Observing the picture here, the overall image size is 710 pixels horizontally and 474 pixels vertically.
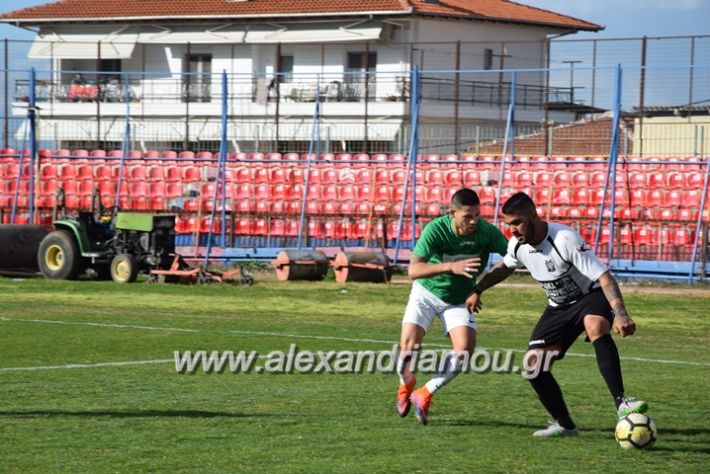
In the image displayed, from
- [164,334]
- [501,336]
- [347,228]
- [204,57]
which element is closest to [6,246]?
[347,228]

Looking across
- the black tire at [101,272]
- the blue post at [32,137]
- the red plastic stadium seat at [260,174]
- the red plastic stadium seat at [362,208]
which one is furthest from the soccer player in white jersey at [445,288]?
the blue post at [32,137]

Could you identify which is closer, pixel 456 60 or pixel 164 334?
pixel 164 334

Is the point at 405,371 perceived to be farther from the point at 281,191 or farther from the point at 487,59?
the point at 487,59

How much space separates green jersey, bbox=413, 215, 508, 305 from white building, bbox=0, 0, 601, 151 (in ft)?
65.7

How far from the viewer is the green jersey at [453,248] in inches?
373

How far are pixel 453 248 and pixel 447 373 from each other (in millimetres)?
965

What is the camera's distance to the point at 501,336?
1585cm

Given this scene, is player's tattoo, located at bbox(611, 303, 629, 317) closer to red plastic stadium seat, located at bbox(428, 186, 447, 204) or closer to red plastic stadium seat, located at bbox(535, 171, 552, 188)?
red plastic stadium seat, located at bbox(535, 171, 552, 188)

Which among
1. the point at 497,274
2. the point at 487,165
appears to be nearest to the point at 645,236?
the point at 487,165

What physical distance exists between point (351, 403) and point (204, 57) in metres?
46.4

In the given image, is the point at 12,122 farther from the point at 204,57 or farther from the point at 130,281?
the point at 204,57

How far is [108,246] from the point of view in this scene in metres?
24.1

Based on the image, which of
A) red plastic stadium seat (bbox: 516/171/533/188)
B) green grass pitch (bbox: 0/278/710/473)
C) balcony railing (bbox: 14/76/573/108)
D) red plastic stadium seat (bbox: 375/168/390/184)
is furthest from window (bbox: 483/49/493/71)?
green grass pitch (bbox: 0/278/710/473)

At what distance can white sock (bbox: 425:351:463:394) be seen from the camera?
9180mm
